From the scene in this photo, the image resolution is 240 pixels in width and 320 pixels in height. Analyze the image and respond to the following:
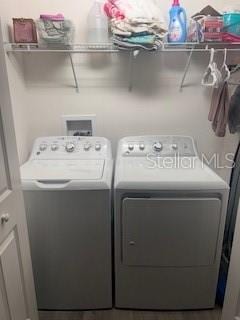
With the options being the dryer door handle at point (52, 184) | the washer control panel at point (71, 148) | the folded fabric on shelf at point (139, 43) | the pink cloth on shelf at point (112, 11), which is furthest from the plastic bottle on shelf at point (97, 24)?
the dryer door handle at point (52, 184)

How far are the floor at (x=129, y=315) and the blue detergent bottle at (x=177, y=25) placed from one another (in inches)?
75.2

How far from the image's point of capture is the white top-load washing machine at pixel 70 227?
63.4 inches

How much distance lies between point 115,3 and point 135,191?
127 cm

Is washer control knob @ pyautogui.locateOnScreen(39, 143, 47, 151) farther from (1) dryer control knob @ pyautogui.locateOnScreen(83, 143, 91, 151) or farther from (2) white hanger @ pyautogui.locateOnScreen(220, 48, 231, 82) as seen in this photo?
(2) white hanger @ pyautogui.locateOnScreen(220, 48, 231, 82)

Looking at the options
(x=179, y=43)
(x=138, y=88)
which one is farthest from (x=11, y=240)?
(x=179, y=43)

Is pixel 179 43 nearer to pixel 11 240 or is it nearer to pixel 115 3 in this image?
pixel 115 3

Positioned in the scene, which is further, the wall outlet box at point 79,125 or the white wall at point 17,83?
the wall outlet box at point 79,125

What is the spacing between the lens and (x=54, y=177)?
166 cm

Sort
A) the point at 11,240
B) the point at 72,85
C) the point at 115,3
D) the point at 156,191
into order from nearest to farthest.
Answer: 1. the point at 11,240
2. the point at 156,191
3. the point at 115,3
4. the point at 72,85

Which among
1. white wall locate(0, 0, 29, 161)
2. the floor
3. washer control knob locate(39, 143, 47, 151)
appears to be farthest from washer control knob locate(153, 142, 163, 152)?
the floor

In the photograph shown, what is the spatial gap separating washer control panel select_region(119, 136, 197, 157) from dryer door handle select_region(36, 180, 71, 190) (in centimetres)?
61

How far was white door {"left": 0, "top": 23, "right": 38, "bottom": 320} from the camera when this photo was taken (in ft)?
3.82

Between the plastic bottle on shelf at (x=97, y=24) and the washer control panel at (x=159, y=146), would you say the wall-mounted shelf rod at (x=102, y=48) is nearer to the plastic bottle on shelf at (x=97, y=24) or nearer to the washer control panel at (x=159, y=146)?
the plastic bottle on shelf at (x=97, y=24)

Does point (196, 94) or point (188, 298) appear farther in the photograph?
point (196, 94)
